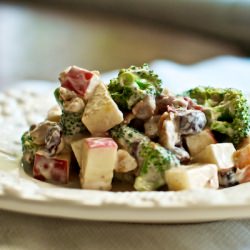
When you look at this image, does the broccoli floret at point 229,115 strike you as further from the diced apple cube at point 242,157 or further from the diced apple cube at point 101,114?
the diced apple cube at point 101,114

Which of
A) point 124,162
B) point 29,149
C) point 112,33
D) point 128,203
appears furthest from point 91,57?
point 128,203

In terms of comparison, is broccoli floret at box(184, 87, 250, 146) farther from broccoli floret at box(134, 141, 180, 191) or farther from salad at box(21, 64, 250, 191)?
broccoli floret at box(134, 141, 180, 191)

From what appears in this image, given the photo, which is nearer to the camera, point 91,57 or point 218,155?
point 218,155

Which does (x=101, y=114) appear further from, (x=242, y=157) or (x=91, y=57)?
(x=91, y=57)

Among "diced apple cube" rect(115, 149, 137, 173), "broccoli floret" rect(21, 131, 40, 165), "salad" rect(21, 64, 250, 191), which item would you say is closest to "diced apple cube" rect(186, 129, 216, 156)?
"salad" rect(21, 64, 250, 191)

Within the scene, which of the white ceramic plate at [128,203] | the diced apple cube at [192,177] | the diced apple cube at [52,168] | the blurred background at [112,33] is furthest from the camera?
the blurred background at [112,33]

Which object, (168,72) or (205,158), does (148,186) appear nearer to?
(205,158)

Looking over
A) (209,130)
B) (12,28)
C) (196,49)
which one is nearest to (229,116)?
(209,130)

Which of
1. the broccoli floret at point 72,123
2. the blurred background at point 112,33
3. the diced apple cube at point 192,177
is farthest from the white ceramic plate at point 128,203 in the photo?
the blurred background at point 112,33
